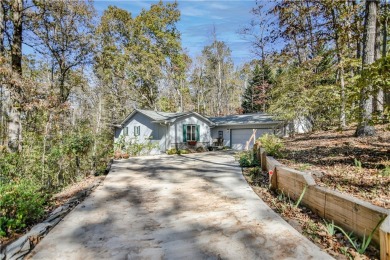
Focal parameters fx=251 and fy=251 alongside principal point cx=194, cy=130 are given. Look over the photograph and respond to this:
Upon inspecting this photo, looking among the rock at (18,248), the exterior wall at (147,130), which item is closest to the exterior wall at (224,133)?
the exterior wall at (147,130)

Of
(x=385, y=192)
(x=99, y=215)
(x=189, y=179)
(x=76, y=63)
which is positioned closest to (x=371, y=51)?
(x=385, y=192)

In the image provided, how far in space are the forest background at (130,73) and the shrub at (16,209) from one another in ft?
0.05

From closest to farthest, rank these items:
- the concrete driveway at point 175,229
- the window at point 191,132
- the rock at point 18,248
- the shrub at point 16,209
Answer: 1. the rock at point 18,248
2. the concrete driveway at point 175,229
3. the shrub at point 16,209
4. the window at point 191,132

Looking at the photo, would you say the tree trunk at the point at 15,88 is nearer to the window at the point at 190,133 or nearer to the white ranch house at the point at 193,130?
the white ranch house at the point at 193,130

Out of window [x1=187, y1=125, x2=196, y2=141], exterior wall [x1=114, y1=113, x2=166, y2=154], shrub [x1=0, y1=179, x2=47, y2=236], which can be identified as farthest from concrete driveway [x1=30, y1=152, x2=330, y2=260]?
window [x1=187, y1=125, x2=196, y2=141]

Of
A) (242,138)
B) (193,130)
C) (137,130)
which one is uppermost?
(137,130)

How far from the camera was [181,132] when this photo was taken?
59.6 ft

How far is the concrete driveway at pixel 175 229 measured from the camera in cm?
289

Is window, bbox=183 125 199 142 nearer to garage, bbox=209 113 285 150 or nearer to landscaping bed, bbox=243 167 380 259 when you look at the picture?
garage, bbox=209 113 285 150

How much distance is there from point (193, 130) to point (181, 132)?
3.75 feet

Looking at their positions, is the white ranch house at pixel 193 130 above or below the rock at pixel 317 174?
above

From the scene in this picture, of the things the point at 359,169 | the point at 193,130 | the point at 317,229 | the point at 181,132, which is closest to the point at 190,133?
the point at 193,130

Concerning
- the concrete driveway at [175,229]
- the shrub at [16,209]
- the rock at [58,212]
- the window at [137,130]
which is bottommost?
the concrete driveway at [175,229]

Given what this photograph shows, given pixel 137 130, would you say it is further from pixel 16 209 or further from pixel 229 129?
pixel 16 209
